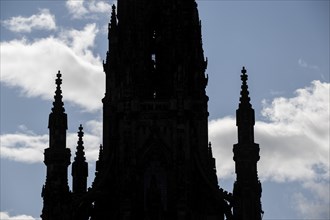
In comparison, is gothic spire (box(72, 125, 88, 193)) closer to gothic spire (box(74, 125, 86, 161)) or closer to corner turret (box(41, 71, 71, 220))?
gothic spire (box(74, 125, 86, 161))

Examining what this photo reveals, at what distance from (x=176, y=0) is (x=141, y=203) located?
1529 cm

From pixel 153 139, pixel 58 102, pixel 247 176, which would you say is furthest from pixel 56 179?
pixel 247 176

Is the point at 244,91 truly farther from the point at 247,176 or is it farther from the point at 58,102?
the point at 58,102

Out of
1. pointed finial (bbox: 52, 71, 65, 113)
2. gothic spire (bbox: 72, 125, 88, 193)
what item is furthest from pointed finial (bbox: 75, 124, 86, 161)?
pointed finial (bbox: 52, 71, 65, 113)

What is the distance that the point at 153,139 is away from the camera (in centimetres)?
7469

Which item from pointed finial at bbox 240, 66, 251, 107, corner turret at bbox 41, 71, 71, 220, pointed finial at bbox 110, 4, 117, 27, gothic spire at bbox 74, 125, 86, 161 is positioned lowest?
corner turret at bbox 41, 71, 71, 220

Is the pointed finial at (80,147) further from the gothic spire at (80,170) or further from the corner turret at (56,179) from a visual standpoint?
the corner turret at (56,179)

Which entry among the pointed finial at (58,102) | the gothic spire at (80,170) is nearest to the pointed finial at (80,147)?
the gothic spire at (80,170)

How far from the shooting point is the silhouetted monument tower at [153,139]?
68.1 meters

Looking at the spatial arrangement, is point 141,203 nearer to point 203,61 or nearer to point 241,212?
point 241,212

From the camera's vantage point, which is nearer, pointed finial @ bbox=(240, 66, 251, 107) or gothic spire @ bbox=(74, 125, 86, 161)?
pointed finial @ bbox=(240, 66, 251, 107)

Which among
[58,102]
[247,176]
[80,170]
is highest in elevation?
[58,102]

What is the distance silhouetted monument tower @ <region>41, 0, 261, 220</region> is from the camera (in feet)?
223

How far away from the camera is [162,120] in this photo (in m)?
75.2
